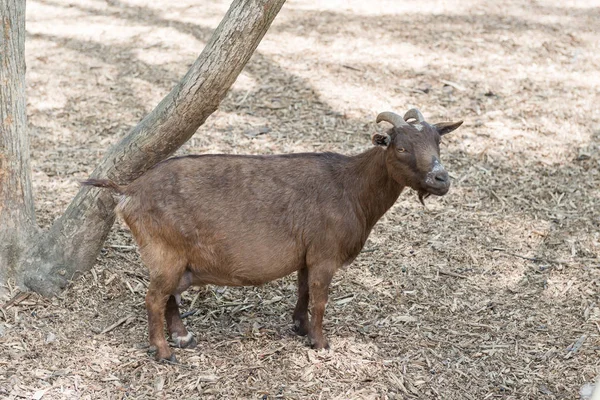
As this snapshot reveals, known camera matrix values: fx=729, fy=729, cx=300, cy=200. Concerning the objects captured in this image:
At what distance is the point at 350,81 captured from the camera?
9984 millimetres

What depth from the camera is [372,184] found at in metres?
5.63

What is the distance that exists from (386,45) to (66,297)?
670cm

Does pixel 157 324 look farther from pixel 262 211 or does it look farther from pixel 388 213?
pixel 388 213

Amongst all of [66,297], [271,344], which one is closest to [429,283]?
[271,344]

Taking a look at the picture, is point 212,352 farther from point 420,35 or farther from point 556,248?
point 420,35

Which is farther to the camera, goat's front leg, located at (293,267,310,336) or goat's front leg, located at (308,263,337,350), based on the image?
goat's front leg, located at (293,267,310,336)

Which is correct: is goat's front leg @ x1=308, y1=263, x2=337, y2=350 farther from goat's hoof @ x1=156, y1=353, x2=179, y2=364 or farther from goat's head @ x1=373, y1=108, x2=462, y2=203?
goat's hoof @ x1=156, y1=353, x2=179, y2=364

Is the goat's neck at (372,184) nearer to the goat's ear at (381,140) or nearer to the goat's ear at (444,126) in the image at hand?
the goat's ear at (381,140)

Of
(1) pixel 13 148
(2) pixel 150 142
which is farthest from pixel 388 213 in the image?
(1) pixel 13 148

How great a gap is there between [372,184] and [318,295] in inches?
37.5

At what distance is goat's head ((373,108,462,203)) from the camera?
527 centimetres

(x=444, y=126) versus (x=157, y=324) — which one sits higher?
(x=444, y=126)

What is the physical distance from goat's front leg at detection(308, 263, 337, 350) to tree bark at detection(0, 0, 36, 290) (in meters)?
2.38

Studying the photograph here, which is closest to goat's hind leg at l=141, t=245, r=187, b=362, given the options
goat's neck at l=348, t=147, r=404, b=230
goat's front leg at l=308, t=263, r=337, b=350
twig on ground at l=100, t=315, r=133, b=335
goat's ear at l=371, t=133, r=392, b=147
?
twig on ground at l=100, t=315, r=133, b=335
